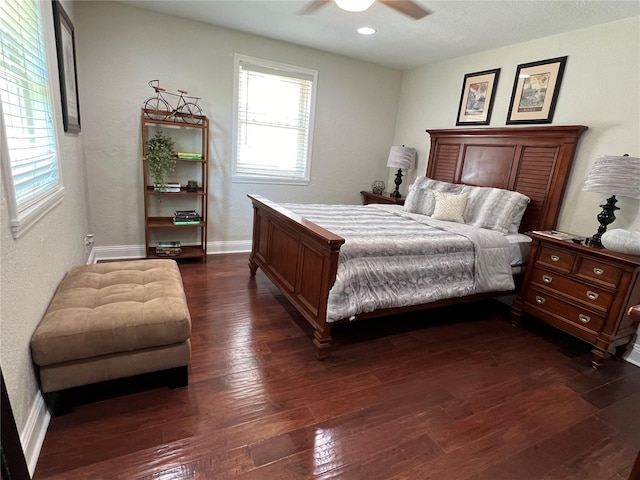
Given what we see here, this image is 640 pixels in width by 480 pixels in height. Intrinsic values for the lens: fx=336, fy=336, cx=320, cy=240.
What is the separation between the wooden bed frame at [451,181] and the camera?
85.4 inches

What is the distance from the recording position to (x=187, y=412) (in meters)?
1.67

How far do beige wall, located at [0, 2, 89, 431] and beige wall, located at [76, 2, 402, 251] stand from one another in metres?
1.14

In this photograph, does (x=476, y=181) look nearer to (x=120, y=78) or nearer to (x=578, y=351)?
(x=578, y=351)

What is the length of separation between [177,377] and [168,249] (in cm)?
211

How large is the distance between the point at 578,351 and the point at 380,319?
150 cm

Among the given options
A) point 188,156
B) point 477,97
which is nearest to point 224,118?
point 188,156

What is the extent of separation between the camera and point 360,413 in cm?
177

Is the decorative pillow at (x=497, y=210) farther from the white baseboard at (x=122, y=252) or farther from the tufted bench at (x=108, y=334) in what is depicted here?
the white baseboard at (x=122, y=252)

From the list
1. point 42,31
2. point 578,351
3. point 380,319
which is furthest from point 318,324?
point 42,31

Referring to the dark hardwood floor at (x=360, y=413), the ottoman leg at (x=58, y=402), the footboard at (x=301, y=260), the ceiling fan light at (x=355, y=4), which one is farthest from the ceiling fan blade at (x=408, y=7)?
the ottoman leg at (x=58, y=402)

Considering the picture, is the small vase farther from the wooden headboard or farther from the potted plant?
the potted plant

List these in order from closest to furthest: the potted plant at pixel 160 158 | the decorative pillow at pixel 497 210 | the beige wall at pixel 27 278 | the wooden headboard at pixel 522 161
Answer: the beige wall at pixel 27 278, the wooden headboard at pixel 522 161, the decorative pillow at pixel 497 210, the potted plant at pixel 160 158

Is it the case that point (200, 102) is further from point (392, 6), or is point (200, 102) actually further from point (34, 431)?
point (34, 431)

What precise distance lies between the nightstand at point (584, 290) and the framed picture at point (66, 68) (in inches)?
142
